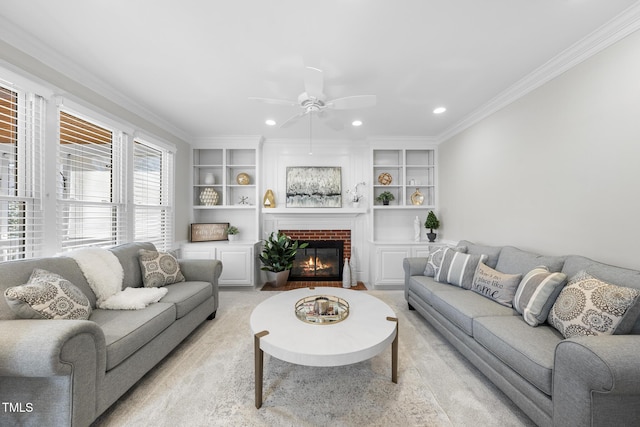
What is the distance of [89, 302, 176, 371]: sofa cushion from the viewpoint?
4.94 ft

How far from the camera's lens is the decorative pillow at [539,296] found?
1661 mm

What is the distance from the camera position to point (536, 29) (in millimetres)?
1728

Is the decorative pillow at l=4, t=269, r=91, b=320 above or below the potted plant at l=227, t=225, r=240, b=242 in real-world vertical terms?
below

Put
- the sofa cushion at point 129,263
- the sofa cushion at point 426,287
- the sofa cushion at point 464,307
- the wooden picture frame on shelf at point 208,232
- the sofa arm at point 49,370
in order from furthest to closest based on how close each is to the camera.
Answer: the wooden picture frame on shelf at point 208,232 → the sofa cushion at point 426,287 → the sofa cushion at point 129,263 → the sofa cushion at point 464,307 → the sofa arm at point 49,370

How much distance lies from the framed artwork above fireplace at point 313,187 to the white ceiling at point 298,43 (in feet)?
5.72

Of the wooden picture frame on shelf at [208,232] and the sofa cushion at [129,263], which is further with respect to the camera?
the wooden picture frame on shelf at [208,232]

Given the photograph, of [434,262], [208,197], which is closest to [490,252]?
[434,262]

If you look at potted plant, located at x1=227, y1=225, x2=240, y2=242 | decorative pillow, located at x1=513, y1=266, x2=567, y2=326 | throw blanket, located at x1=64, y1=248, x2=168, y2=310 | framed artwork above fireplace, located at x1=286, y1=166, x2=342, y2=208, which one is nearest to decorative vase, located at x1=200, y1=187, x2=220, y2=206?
potted plant, located at x1=227, y1=225, x2=240, y2=242

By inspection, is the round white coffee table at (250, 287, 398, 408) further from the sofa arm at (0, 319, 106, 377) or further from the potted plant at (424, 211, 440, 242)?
the potted plant at (424, 211, 440, 242)

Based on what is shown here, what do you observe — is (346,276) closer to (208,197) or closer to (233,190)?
(233,190)

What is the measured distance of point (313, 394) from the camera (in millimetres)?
1660

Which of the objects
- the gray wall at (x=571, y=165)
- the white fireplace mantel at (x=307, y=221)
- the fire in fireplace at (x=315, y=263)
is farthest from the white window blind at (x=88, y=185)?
the gray wall at (x=571, y=165)

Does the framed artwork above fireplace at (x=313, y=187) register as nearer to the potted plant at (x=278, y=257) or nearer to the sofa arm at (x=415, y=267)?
the potted plant at (x=278, y=257)

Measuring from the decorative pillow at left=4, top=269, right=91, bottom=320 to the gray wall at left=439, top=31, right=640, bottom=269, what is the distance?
3.78 metres
